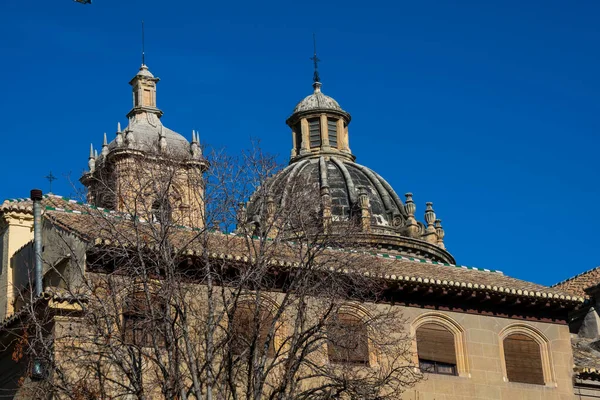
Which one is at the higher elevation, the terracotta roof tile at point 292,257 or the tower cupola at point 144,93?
the tower cupola at point 144,93

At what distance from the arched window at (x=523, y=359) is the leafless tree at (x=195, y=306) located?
487 cm

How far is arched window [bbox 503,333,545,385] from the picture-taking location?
33219 millimetres

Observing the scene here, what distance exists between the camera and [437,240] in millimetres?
51281

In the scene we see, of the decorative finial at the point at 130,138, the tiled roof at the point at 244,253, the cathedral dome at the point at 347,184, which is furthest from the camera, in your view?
the decorative finial at the point at 130,138

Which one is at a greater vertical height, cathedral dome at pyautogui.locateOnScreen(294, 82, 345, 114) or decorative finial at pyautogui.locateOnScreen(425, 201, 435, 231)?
cathedral dome at pyautogui.locateOnScreen(294, 82, 345, 114)

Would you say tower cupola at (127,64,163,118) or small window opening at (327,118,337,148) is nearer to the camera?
small window opening at (327,118,337,148)

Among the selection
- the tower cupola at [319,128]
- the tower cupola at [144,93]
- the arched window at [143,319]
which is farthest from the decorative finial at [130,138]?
the arched window at [143,319]

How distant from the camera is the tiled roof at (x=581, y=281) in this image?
42.3m

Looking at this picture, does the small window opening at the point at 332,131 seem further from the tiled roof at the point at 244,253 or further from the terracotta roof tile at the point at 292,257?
the terracotta roof tile at the point at 292,257

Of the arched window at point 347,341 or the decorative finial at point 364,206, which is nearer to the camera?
the arched window at point 347,341

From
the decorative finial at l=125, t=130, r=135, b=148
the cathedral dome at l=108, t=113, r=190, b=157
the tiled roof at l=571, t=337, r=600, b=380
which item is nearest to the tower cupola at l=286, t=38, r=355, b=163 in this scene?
the cathedral dome at l=108, t=113, r=190, b=157

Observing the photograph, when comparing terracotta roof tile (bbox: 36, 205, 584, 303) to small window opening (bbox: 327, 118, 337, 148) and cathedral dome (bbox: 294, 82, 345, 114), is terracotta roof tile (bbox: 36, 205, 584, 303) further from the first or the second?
cathedral dome (bbox: 294, 82, 345, 114)

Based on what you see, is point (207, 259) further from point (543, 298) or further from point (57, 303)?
point (543, 298)

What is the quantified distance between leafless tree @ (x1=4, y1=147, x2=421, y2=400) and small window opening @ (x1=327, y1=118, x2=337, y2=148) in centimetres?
2787
